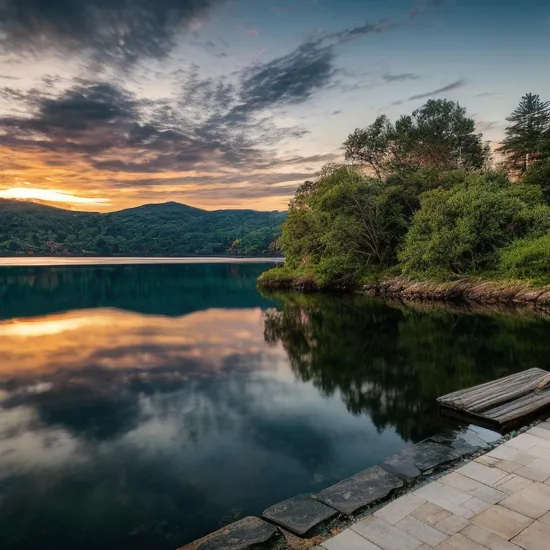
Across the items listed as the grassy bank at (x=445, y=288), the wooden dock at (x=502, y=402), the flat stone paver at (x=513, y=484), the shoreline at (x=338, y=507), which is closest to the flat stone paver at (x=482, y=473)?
the flat stone paver at (x=513, y=484)

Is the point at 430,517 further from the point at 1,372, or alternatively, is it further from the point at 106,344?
the point at 106,344

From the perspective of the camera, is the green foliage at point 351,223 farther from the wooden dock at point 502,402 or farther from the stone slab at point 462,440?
the stone slab at point 462,440

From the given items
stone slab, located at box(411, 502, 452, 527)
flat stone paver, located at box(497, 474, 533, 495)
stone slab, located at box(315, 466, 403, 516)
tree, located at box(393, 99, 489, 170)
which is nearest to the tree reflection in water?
stone slab, located at box(315, 466, 403, 516)

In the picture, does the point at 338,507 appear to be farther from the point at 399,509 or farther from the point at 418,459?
the point at 418,459

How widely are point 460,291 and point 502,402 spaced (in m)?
35.4

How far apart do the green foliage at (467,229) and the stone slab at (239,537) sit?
43.5 m

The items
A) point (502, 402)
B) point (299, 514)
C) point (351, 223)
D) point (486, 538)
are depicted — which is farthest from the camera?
point (351, 223)

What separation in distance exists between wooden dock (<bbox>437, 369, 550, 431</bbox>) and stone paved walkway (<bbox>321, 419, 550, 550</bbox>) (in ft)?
11.7

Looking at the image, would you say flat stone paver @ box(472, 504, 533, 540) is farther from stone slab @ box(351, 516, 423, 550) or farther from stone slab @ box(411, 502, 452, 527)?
stone slab @ box(351, 516, 423, 550)

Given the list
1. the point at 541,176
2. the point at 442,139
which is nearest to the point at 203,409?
the point at 541,176

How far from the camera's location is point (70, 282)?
7844 cm

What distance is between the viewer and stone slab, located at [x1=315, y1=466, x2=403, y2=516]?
8.45 metres

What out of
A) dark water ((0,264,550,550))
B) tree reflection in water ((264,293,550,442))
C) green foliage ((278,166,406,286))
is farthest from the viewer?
green foliage ((278,166,406,286))

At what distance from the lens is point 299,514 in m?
8.17
